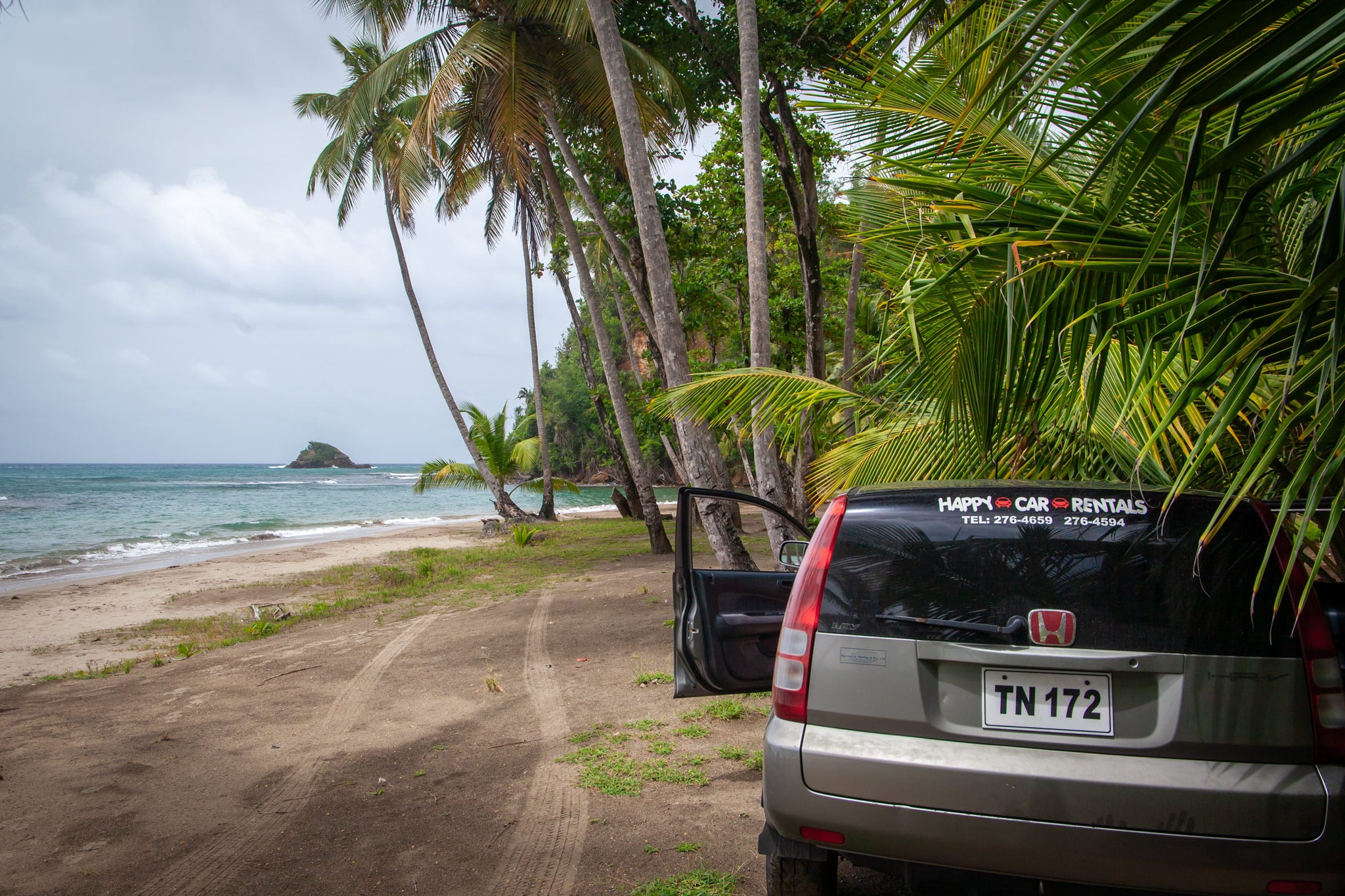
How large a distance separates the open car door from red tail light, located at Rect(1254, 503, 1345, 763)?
1.67 meters

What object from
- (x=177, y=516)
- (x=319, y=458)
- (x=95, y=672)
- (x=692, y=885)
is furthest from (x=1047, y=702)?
(x=319, y=458)

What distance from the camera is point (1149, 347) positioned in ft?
7.79

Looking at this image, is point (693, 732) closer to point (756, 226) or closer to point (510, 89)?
point (756, 226)

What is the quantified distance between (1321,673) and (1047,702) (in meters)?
0.69

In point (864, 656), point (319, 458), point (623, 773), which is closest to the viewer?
point (864, 656)

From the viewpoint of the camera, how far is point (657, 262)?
873 centimetres

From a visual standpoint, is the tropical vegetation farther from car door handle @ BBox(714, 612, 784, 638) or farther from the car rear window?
car door handle @ BBox(714, 612, 784, 638)

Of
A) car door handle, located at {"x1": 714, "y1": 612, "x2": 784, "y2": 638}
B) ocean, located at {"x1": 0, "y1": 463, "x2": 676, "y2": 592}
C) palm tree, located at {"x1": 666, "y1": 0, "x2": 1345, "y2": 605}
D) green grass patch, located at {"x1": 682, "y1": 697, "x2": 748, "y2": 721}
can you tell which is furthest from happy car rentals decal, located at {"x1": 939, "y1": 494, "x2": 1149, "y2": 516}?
ocean, located at {"x1": 0, "y1": 463, "x2": 676, "y2": 592}

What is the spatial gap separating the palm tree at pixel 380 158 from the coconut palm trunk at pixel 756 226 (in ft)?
32.4

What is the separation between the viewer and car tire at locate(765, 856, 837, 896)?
2494mm

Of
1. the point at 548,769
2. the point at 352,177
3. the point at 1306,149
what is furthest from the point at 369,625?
the point at 352,177

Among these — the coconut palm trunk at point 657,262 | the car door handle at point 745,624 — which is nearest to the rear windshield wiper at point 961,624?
the car door handle at point 745,624

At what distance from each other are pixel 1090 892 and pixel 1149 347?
61.1 inches

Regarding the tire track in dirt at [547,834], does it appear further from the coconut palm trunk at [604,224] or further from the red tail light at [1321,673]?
the coconut palm trunk at [604,224]
